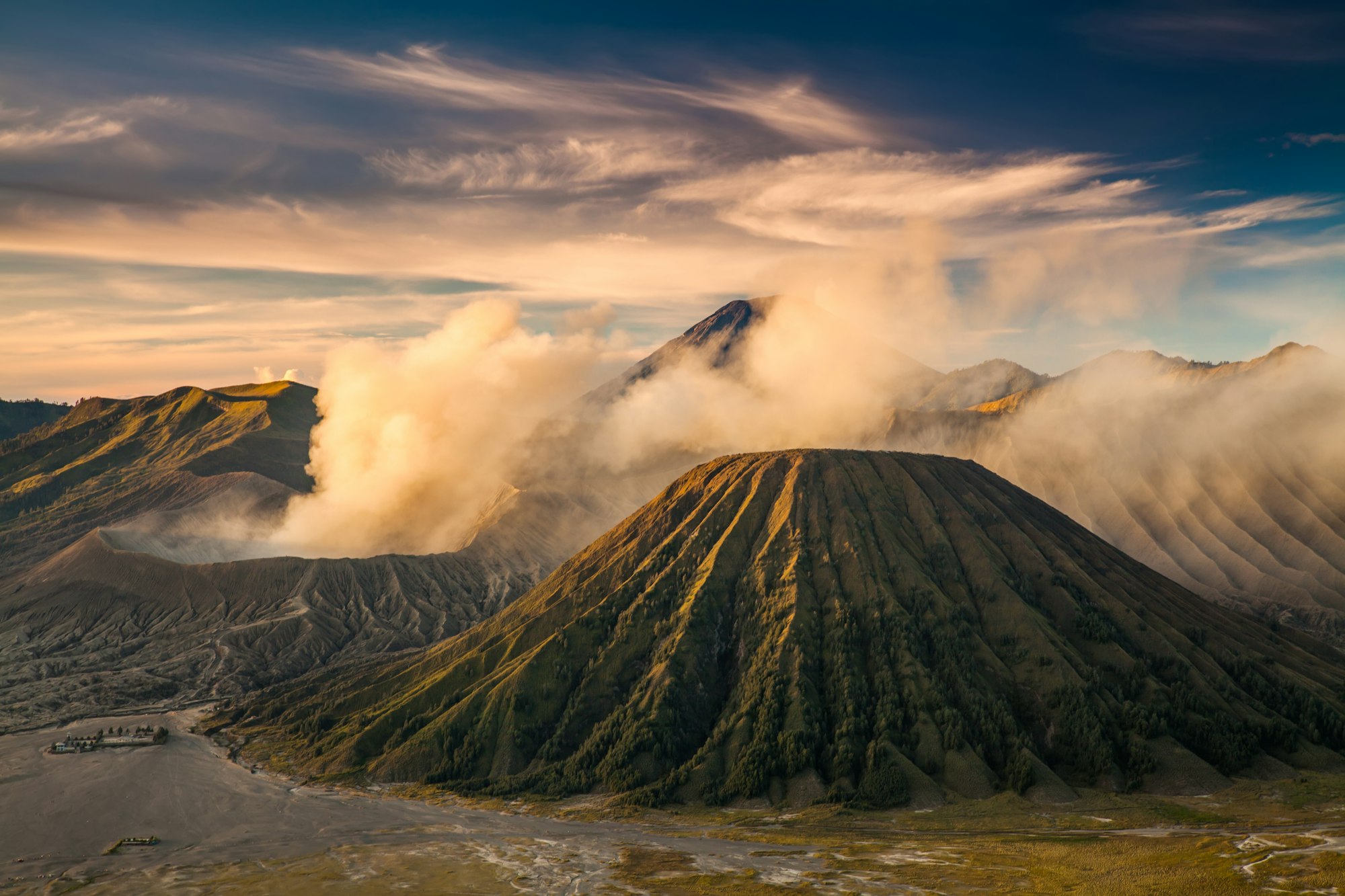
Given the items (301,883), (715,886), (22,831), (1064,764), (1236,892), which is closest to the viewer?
(1236,892)

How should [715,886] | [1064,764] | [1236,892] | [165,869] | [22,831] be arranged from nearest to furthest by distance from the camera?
[1236,892], [715,886], [165,869], [22,831], [1064,764]

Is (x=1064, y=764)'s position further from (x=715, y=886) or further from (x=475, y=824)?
(x=475, y=824)

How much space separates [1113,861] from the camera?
450 ft

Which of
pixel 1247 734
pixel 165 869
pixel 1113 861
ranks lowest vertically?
pixel 165 869

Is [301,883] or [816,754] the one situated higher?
[816,754]

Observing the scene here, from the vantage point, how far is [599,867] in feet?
486

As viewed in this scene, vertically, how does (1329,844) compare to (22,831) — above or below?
above

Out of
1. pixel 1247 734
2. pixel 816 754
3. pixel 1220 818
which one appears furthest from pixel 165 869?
pixel 1247 734

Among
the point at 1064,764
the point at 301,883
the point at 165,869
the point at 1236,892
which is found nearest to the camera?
the point at 1236,892

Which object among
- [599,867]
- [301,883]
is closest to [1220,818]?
[599,867]

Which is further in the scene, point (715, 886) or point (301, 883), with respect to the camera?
point (301, 883)

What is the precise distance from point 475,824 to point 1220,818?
13666 cm

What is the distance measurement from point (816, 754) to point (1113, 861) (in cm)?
6626

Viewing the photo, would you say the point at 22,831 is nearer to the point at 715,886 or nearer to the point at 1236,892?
the point at 715,886
